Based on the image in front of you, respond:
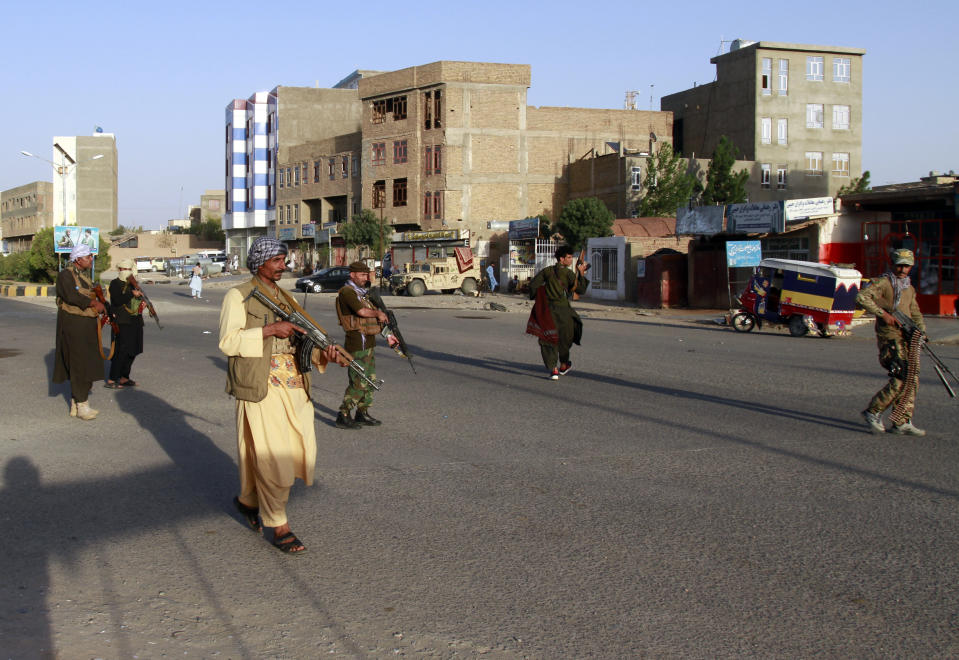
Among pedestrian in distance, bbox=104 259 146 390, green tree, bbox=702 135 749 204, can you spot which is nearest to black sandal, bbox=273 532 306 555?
pedestrian in distance, bbox=104 259 146 390

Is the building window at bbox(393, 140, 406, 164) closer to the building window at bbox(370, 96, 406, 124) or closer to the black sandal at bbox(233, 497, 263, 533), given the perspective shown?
Answer: the building window at bbox(370, 96, 406, 124)

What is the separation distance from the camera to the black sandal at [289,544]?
4.72 m

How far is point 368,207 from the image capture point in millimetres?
60094

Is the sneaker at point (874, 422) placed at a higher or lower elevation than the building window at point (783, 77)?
lower

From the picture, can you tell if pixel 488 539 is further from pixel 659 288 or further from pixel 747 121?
pixel 747 121

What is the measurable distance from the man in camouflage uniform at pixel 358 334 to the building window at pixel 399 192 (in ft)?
165

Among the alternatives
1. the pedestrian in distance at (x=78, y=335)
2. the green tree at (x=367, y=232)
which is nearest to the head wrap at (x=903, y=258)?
the pedestrian in distance at (x=78, y=335)

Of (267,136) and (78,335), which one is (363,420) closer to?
(78,335)

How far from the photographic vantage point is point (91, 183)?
347ft

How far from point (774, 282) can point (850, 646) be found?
1789 cm

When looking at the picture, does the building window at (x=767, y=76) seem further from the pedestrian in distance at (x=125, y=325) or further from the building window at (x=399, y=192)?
the pedestrian in distance at (x=125, y=325)

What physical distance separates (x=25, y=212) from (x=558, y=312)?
116654 millimetres

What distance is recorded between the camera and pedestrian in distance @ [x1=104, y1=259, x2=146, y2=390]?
11078 millimetres

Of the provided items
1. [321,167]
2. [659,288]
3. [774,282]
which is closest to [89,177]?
[321,167]
